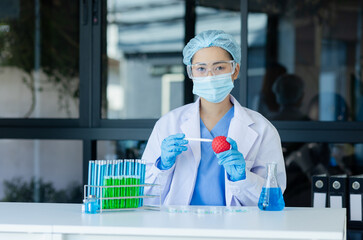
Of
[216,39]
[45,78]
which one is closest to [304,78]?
[45,78]

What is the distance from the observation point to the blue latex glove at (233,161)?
2.04 m

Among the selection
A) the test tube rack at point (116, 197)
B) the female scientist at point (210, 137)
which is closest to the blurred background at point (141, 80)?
the female scientist at point (210, 137)

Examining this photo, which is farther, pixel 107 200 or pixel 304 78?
pixel 304 78

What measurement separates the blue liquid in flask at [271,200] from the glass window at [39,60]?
3.37 m

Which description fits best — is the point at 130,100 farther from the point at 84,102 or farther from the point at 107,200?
the point at 107,200

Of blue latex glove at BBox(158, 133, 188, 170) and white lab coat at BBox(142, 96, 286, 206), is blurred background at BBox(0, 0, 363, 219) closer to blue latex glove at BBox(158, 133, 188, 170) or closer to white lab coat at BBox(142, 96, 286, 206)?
white lab coat at BBox(142, 96, 286, 206)

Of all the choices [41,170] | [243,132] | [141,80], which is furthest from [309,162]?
[243,132]

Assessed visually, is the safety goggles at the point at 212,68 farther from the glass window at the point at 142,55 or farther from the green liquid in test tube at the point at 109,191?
the glass window at the point at 142,55

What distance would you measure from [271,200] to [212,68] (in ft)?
2.08

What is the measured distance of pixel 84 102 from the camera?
353cm

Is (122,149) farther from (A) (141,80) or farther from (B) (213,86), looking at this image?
(B) (213,86)

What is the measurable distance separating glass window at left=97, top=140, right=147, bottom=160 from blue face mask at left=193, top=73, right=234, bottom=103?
64.0 inches

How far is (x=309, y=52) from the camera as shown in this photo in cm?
673

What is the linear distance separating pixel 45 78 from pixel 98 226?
12.6 ft
